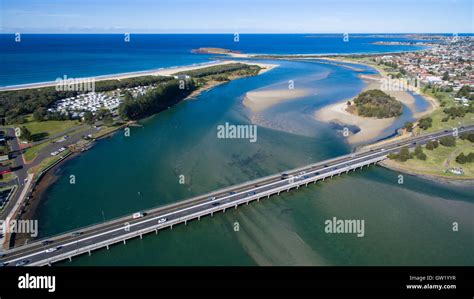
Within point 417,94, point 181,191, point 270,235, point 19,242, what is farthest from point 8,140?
point 417,94

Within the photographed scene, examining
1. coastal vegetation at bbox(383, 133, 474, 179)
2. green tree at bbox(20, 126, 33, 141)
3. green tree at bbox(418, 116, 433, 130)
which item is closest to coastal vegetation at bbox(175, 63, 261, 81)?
green tree at bbox(20, 126, 33, 141)

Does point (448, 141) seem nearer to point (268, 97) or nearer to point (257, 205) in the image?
point (257, 205)

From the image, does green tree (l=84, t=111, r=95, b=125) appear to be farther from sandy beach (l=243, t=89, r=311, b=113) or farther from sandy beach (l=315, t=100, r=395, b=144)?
sandy beach (l=315, t=100, r=395, b=144)

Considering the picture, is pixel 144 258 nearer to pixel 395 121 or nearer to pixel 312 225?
pixel 312 225

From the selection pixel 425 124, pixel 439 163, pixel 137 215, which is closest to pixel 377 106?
pixel 425 124

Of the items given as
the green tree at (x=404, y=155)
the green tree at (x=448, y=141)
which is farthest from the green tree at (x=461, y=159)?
the green tree at (x=404, y=155)

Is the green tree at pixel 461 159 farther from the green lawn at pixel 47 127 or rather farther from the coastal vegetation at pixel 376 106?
the green lawn at pixel 47 127
